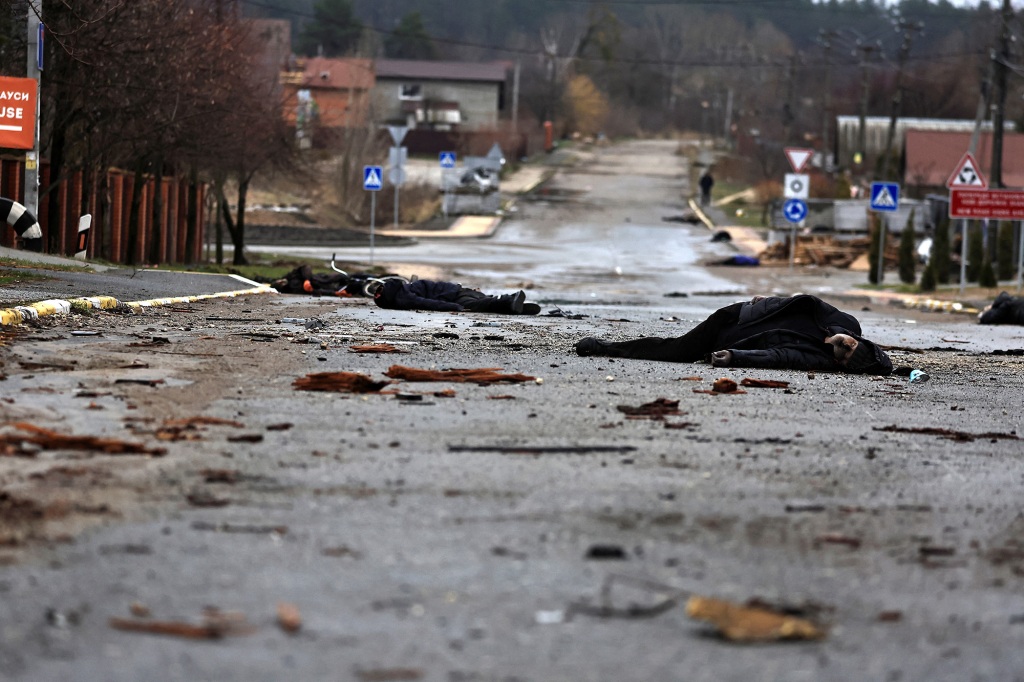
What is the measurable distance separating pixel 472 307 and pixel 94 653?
52.3ft

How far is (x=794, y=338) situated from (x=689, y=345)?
952mm

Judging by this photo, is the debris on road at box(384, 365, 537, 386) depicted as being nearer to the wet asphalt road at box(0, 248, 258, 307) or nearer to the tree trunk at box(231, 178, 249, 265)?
the wet asphalt road at box(0, 248, 258, 307)

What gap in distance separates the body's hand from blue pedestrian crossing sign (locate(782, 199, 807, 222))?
26.4 meters

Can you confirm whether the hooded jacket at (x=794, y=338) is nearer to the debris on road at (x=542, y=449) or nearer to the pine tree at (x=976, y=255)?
the debris on road at (x=542, y=449)

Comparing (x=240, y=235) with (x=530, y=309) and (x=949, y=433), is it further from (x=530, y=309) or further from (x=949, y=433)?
(x=949, y=433)

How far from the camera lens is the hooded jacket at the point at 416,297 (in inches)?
769

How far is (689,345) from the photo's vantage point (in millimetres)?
13078

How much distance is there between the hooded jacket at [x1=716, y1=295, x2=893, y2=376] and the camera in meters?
12.7

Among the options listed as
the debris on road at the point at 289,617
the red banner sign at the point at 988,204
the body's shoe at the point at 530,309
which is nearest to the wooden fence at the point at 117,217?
the body's shoe at the point at 530,309

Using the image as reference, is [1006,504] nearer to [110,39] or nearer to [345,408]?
[345,408]

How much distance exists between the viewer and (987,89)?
49.4 meters

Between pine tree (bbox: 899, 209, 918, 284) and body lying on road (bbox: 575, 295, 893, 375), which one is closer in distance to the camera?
body lying on road (bbox: 575, 295, 893, 375)

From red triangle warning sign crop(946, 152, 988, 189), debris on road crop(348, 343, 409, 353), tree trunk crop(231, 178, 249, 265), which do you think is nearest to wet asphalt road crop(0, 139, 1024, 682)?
debris on road crop(348, 343, 409, 353)

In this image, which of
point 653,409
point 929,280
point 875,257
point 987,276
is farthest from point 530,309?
point 875,257
